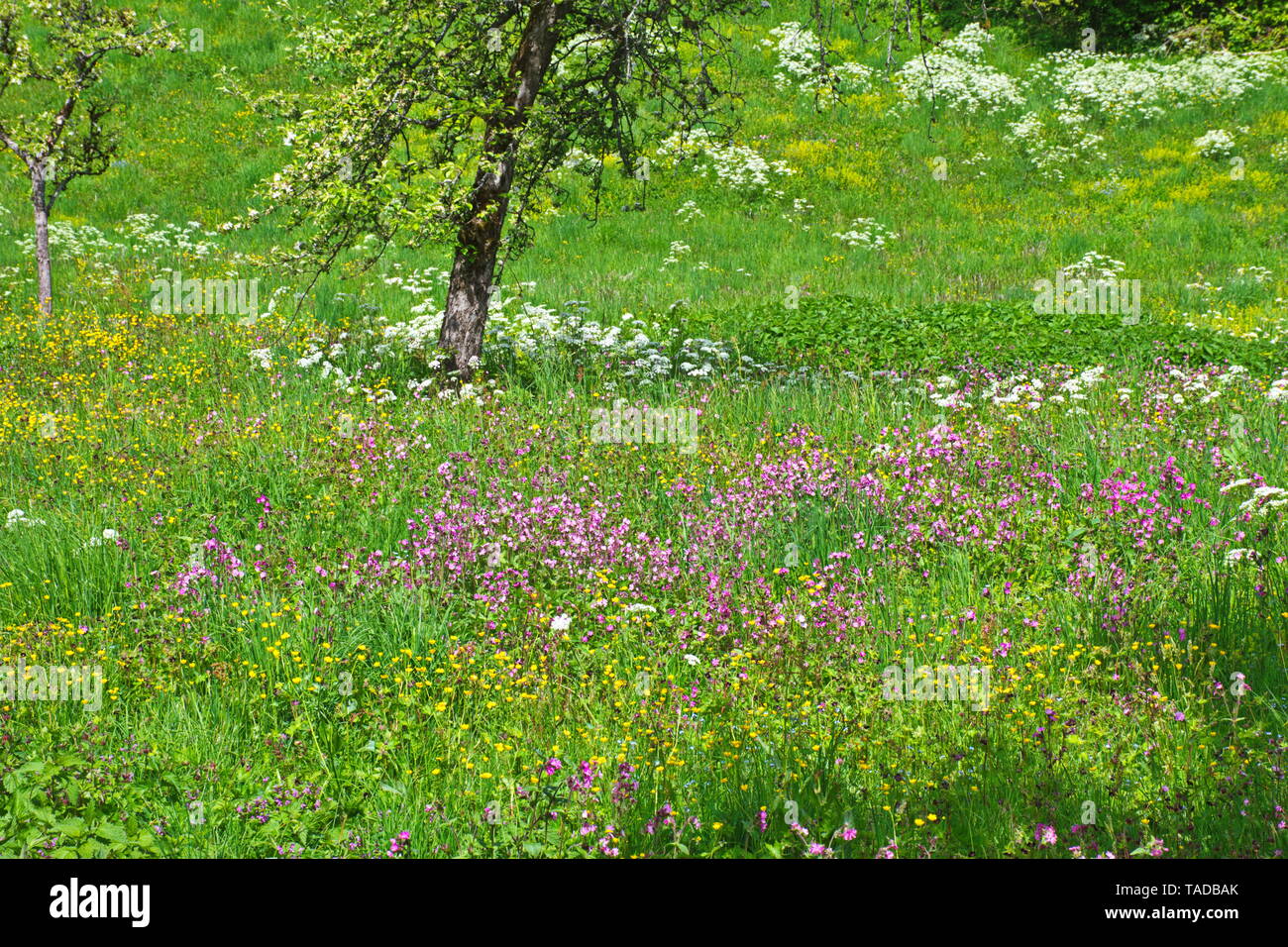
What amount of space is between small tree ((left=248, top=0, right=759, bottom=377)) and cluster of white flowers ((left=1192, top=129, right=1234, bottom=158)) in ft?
61.4

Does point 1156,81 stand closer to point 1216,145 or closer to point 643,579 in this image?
point 1216,145

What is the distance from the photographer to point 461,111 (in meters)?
9.52

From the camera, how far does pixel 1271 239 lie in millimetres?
18500

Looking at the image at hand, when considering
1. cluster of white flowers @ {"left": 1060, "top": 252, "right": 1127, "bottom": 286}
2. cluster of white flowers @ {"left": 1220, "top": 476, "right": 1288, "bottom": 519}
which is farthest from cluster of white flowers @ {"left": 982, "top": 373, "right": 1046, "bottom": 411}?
cluster of white flowers @ {"left": 1060, "top": 252, "right": 1127, "bottom": 286}

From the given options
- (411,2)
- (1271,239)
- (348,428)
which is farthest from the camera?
(1271,239)

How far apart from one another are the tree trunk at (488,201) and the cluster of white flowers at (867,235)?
408 inches

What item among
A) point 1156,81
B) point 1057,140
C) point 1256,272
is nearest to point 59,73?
point 1256,272

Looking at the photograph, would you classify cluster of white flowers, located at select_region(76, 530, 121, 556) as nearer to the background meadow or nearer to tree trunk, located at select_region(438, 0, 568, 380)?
the background meadow

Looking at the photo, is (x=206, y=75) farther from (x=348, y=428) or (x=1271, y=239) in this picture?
(x=1271, y=239)

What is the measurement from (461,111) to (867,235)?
464 inches

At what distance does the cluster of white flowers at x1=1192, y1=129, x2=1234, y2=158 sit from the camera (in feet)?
75.8

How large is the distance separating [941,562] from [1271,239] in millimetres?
16951

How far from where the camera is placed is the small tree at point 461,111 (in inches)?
Result: 354
